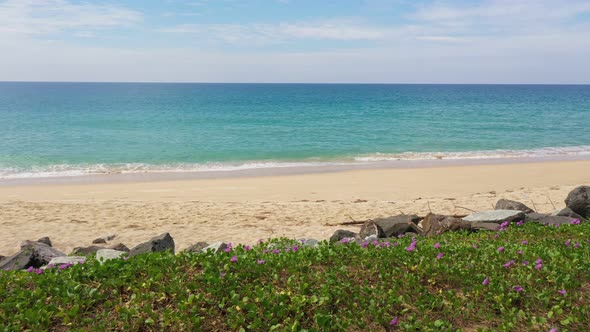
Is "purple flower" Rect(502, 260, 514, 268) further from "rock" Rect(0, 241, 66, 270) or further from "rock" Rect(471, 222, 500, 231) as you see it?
"rock" Rect(0, 241, 66, 270)

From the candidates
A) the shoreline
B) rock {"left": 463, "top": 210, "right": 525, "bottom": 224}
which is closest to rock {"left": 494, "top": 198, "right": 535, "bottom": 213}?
rock {"left": 463, "top": 210, "right": 525, "bottom": 224}

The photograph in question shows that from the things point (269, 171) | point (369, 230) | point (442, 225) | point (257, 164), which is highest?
point (442, 225)

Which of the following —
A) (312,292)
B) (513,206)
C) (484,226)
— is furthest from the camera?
(513,206)

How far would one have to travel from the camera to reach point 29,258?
7.44 m

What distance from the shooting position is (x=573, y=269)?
562 centimetres

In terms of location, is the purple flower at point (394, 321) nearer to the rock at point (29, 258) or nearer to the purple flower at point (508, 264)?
the purple flower at point (508, 264)

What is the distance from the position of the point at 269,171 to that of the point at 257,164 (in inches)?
111

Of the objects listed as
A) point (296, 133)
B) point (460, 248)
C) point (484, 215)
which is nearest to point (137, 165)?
point (296, 133)

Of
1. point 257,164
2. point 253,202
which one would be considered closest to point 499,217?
point 253,202

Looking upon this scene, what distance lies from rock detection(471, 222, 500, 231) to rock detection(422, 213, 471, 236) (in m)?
0.11

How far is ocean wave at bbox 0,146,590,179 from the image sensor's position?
2325 centimetres

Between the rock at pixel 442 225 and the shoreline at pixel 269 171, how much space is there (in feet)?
43.8

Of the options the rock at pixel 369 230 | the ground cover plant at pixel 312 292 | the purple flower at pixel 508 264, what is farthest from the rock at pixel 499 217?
the purple flower at pixel 508 264

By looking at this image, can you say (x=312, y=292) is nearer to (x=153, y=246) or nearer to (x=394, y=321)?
(x=394, y=321)
